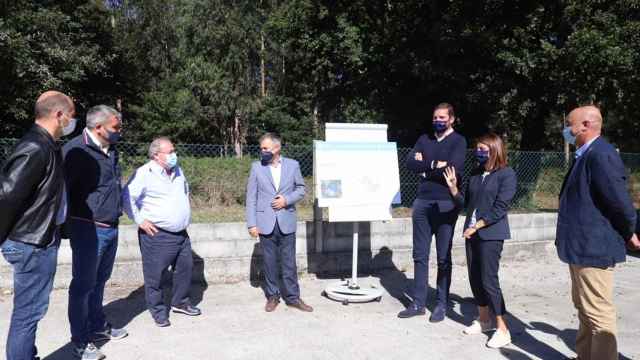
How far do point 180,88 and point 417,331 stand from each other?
25.3 meters

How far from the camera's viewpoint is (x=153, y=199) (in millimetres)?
4520

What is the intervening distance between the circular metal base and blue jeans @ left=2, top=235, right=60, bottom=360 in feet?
10.1

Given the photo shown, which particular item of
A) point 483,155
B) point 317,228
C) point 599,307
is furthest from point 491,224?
point 317,228

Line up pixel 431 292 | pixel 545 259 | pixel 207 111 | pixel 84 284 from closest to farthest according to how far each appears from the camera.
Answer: pixel 84 284, pixel 431 292, pixel 545 259, pixel 207 111

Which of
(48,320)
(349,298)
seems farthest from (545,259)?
(48,320)

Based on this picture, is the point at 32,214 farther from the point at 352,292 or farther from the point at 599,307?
the point at 599,307

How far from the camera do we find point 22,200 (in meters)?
2.91

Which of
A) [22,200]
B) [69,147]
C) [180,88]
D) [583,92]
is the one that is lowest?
[22,200]

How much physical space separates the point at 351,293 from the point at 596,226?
2.83 meters

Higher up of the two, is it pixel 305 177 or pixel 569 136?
pixel 569 136

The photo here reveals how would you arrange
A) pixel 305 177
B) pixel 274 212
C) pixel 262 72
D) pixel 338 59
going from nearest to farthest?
pixel 274 212, pixel 305 177, pixel 338 59, pixel 262 72

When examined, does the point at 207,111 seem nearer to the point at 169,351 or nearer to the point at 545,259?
the point at 545,259

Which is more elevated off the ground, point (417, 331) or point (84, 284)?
point (84, 284)

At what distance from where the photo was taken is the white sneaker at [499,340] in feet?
13.7
